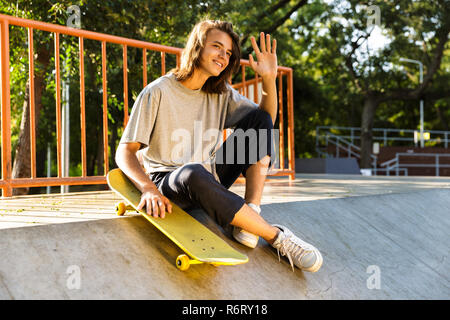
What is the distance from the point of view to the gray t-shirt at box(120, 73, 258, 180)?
2.39m

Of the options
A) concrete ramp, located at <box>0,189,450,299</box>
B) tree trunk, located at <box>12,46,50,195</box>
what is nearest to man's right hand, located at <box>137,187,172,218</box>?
concrete ramp, located at <box>0,189,450,299</box>

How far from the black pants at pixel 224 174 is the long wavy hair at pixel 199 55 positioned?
27 cm

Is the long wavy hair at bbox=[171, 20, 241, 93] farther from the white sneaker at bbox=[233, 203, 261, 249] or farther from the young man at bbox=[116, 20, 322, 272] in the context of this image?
the white sneaker at bbox=[233, 203, 261, 249]

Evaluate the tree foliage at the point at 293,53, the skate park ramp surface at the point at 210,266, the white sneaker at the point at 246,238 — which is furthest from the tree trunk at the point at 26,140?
the white sneaker at the point at 246,238

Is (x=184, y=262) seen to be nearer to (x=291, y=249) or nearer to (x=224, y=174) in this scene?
(x=291, y=249)

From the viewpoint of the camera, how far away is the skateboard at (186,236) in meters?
1.97

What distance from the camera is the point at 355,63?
16422 millimetres

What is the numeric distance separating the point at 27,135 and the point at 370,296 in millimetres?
6065

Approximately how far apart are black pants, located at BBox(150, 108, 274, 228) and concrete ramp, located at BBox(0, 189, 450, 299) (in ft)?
0.80

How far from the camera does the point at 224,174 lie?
2650 millimetres

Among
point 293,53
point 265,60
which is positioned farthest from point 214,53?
point 293,53

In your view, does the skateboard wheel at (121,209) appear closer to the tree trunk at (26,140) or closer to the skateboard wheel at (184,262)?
the skateboard wheel at (184,262)

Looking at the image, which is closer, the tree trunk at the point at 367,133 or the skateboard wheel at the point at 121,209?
the skateboard wheel at the point at 121,209

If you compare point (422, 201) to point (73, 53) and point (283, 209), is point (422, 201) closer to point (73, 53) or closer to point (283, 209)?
point (283, 209)
